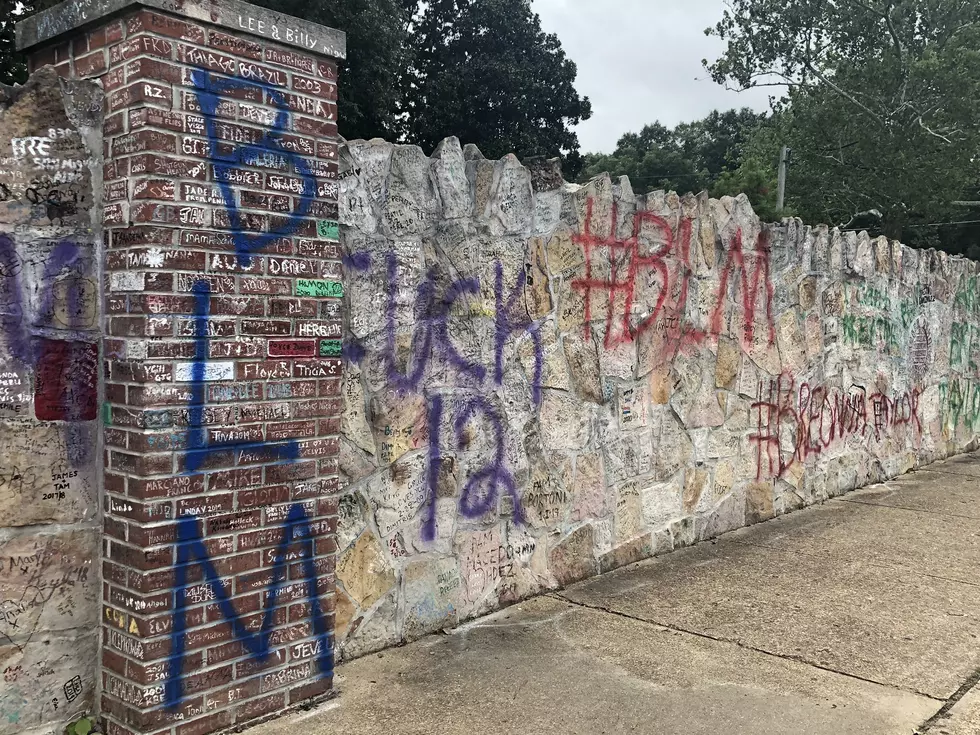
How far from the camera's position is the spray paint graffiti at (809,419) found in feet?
19.7

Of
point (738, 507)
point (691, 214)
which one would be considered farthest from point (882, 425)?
point (691, 214)

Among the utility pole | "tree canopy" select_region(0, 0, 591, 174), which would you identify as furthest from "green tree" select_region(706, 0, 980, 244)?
"tree canopy" select_region(0, 0, 591, 174)

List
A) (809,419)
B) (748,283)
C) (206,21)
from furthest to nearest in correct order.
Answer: (809,419)
(748,283)
(206,21)

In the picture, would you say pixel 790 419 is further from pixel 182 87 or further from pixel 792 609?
pixel 182 87

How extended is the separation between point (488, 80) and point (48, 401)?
947 inches

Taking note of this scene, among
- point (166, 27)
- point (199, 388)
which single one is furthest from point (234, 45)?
point (199, 388)

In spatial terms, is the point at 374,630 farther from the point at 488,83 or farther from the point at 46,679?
the point at 488,83

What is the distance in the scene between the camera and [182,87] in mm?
2719

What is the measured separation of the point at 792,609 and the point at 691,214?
233 cm

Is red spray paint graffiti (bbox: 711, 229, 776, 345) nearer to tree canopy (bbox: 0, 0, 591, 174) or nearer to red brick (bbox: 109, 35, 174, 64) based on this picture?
red brick (bbox: 109, 35, 174, 64)

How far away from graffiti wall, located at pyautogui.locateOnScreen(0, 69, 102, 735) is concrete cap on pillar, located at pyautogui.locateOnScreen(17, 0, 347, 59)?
255mm

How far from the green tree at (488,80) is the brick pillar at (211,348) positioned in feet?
70.3

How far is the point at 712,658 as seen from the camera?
3.59 metres


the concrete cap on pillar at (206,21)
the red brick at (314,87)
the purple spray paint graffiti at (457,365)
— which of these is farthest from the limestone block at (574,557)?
the concrete cap on pillar at (206,21)
